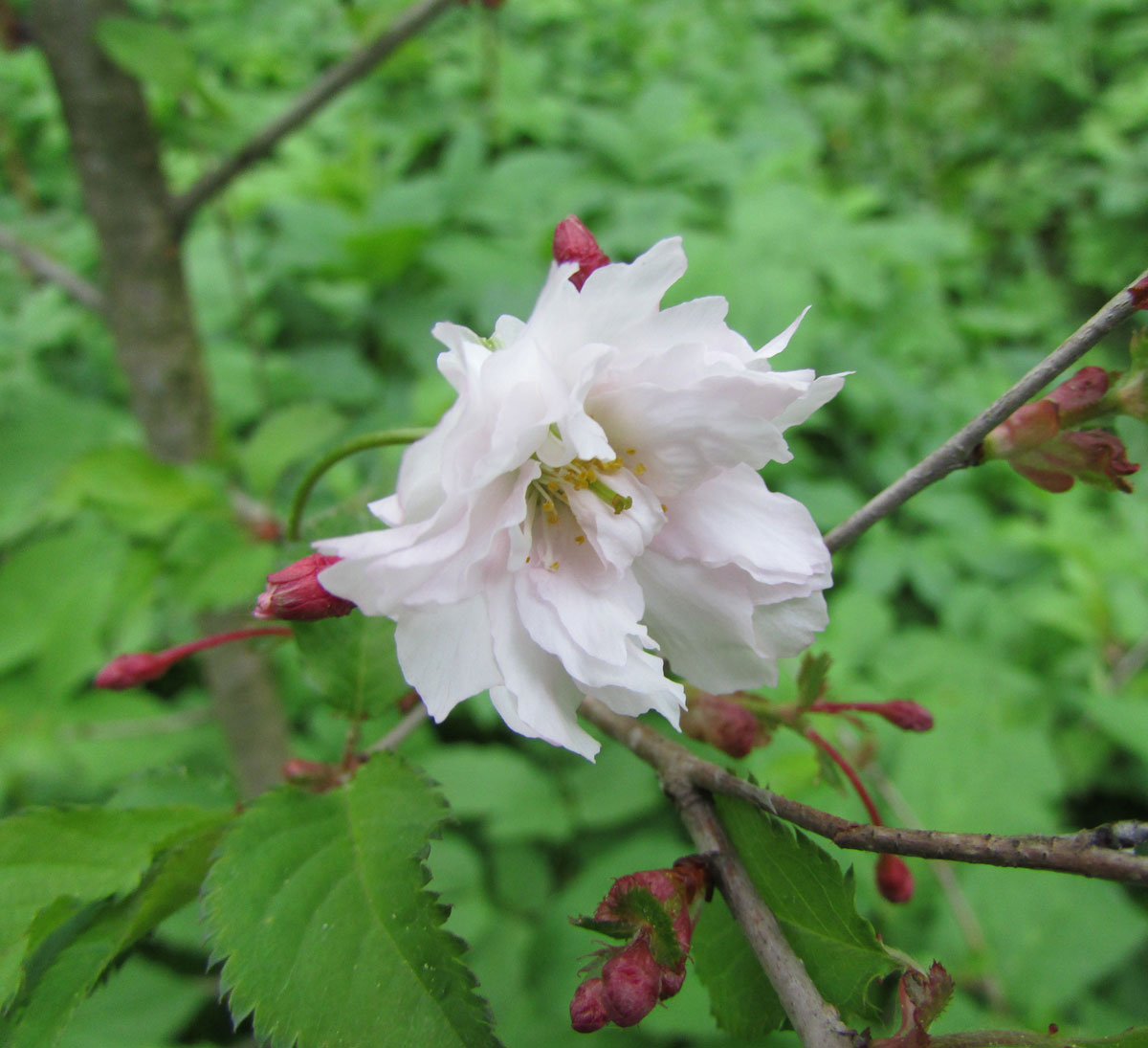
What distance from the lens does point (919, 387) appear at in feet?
10.0

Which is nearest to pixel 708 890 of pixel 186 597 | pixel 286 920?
pixel 286 920

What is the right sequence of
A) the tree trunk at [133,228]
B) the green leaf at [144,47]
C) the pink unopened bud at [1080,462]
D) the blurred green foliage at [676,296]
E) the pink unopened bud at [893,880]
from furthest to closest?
the blurred green foliage at [676,296], the tree trunk at [133,228], the green leaf at [144,47], the pink unopened bud at [893,880], the pink unopened bud at [1080,462]

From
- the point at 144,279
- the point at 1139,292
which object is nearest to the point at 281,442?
the point at 144,279

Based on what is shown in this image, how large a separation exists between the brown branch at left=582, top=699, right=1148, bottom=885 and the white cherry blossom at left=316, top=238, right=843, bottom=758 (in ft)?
0.32

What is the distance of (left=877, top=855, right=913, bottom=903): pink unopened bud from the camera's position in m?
1.02

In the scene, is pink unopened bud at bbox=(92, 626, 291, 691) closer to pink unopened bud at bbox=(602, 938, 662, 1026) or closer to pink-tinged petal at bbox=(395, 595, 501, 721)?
pink-tinged petal at bbox=(395, 595, 501, 721)

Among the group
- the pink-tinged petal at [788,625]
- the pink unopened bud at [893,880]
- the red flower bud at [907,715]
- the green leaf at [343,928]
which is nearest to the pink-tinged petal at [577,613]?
the pink-tinged petal at [788,625]

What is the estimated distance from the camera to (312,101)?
5.14ft

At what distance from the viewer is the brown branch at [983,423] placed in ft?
2.23

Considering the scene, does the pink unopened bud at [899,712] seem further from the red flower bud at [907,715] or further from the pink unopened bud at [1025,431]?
the pink unopened bud at [1025,431]

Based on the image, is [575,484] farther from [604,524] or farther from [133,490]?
[133,490]

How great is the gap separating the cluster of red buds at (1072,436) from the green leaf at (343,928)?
2.11 feet

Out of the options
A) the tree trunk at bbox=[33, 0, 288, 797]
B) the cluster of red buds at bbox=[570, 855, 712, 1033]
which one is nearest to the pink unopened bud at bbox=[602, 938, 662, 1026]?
the cluster of red buds at bbox=[570, 855, 712, 1033]

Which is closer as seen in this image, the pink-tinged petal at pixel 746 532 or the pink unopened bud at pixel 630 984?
the pink unopened bud at pixel 630 984
